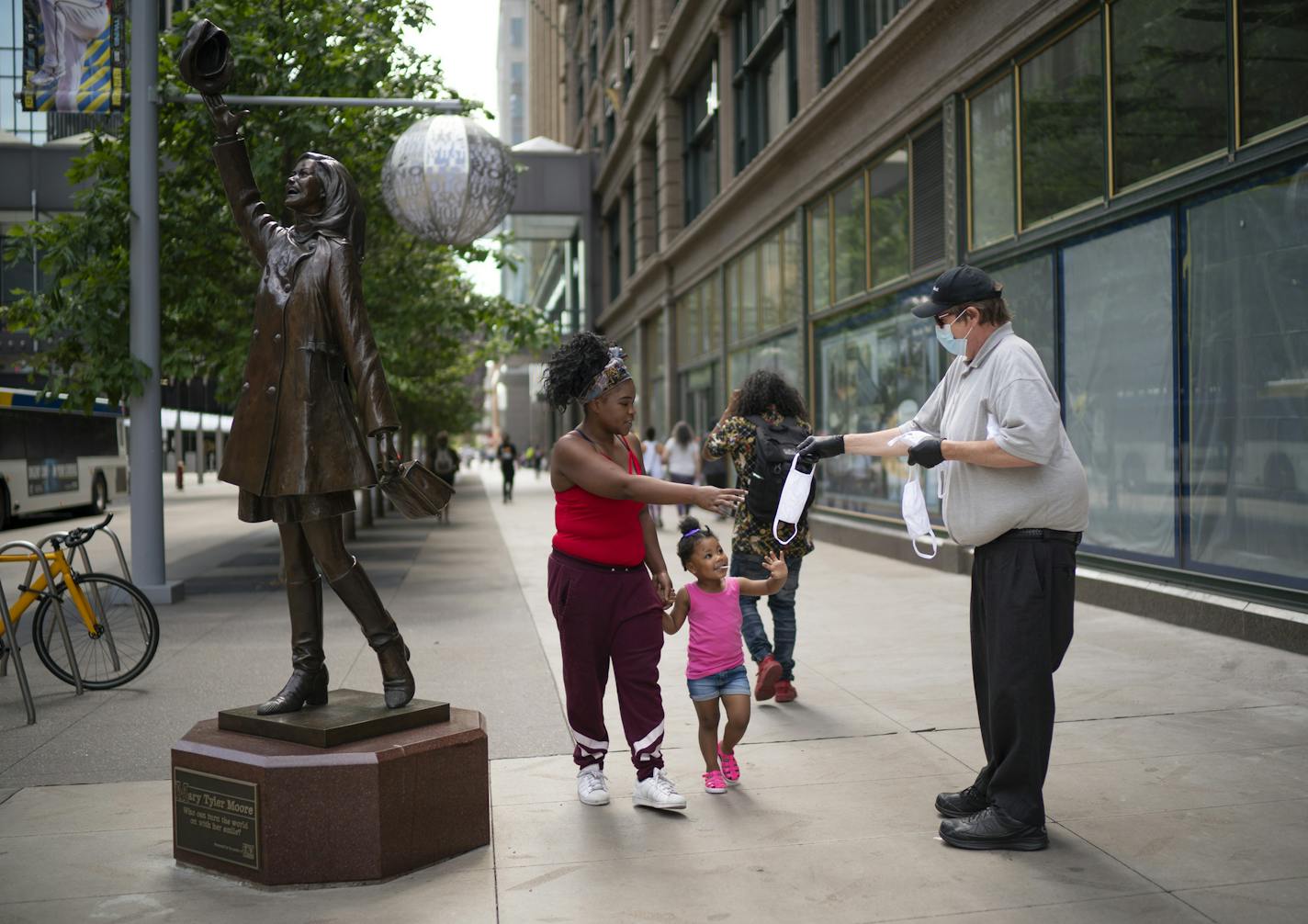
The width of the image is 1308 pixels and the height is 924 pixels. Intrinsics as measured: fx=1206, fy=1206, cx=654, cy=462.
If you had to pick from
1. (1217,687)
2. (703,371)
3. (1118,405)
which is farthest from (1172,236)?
(703,371)

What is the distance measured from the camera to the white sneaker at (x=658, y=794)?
4.86 m

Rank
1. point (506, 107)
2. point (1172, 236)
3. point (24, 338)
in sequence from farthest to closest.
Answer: point (506, 107)
point (24, 338)
point (1172, 236)

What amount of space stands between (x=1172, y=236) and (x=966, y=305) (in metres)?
5.72

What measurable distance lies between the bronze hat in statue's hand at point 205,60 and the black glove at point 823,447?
272 cm

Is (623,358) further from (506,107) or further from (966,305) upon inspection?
(506,107)

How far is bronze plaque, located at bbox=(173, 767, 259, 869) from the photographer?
4211 millimetres

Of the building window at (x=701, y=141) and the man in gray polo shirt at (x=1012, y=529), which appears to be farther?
the building window at (x=701, y=141)

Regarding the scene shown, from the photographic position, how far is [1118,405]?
10180 millimetres

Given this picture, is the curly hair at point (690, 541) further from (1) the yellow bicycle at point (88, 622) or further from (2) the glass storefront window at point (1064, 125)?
(2) the glass storefront window at point (1064, 125)

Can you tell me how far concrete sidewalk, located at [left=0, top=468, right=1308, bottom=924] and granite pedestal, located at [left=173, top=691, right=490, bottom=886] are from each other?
10cm

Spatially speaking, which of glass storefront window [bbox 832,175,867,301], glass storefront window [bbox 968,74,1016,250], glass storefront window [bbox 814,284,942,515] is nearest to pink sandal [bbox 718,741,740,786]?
glass storefront window [bbox 968,74,1016,250]

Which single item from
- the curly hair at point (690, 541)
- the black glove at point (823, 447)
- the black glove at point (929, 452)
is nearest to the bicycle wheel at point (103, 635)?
the curly hair at point (690, 541)

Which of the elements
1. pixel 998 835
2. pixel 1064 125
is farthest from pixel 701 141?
pixel 998 835

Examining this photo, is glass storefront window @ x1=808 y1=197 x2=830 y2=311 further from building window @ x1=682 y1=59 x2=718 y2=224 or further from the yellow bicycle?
the yellow bicycle
